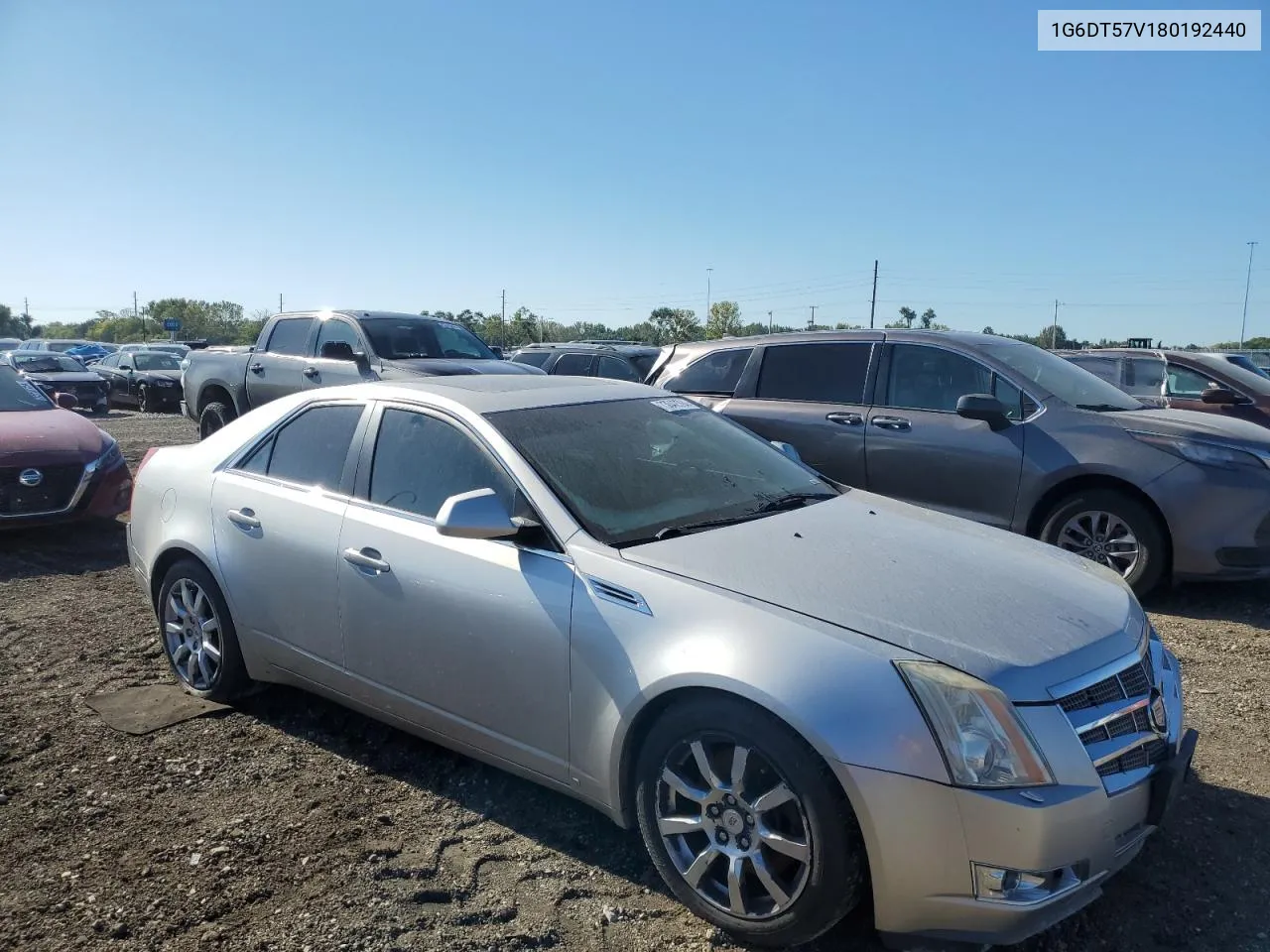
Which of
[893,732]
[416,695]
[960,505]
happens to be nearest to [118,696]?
[416,695]

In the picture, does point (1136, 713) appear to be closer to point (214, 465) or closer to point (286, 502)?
point (286, 502)

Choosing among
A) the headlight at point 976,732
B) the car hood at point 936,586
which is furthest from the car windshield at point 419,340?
the headlight at point 976,732

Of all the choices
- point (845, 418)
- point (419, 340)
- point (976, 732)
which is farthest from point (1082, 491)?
point (419, 340)

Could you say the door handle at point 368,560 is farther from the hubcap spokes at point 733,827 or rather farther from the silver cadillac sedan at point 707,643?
the hubcap spokes at point 733,827

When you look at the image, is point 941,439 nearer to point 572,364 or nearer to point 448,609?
point 448,609

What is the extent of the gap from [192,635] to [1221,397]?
31.8 feet

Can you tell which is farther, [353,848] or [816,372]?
[816,372]

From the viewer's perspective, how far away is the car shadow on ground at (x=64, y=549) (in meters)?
6.81

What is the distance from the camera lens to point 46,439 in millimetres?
7523

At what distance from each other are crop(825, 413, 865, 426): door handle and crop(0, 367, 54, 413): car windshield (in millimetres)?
6787

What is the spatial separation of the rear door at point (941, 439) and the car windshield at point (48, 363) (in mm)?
21287

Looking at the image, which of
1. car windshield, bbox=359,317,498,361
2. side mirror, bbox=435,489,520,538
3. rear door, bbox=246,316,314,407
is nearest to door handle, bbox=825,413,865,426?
side mirror, bbox=435,489,520,538

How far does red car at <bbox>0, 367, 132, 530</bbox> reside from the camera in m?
7.17

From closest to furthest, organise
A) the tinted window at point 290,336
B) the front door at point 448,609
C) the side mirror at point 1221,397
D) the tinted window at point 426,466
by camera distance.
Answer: the front door at point 448,609 < the tinted window at point 426,466 < the side mirror at point 1221,397 < the tinted window at point 290,336
